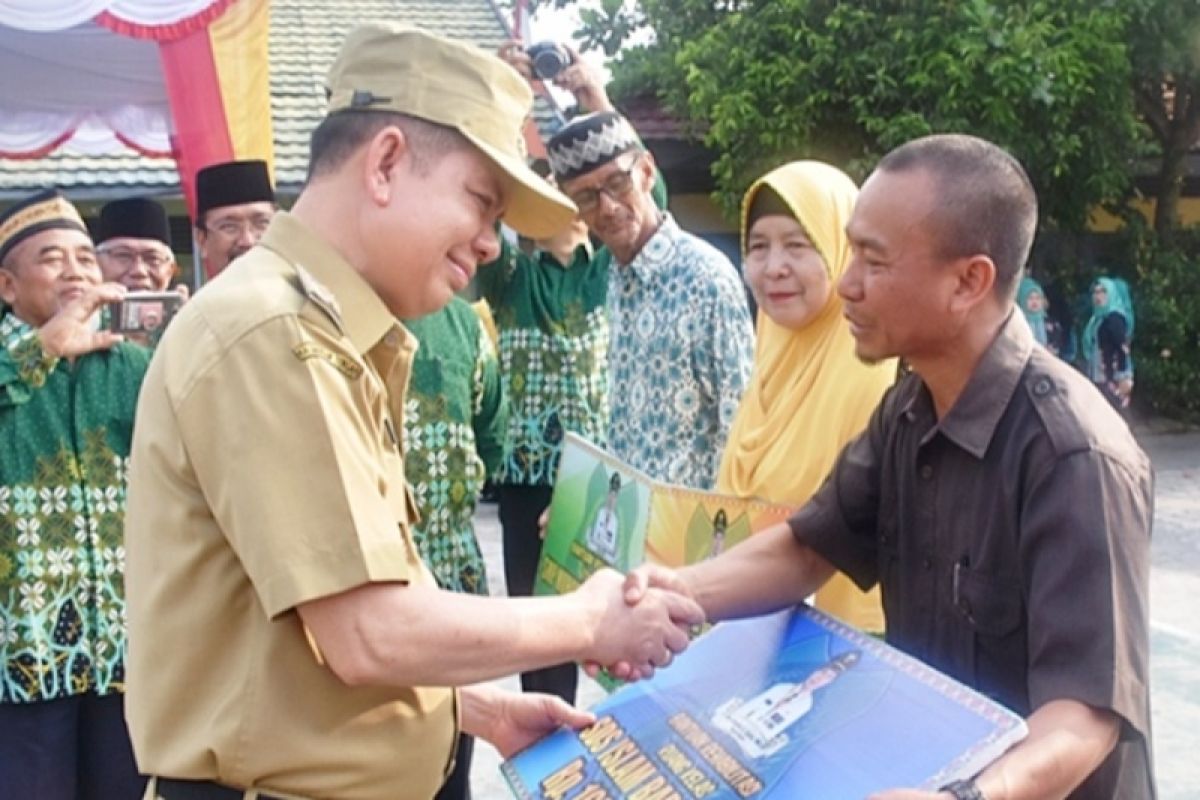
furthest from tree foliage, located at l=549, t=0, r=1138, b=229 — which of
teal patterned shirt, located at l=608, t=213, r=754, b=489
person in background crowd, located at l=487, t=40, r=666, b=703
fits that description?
teal patterned shirt, located at l=608, t=213, r=754, b=489

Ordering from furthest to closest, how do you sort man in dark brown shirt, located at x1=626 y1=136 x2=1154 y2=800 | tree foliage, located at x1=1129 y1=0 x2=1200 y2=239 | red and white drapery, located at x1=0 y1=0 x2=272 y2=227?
tree foliage, located at x1=1129 y1=0 x2=1200 y2=239 < red and white drapery, located at x1=0 y1=0 x2=272 y2=227 < man in dark brown shirt, located at x1=626 y1=136 x2=1154 y2=800

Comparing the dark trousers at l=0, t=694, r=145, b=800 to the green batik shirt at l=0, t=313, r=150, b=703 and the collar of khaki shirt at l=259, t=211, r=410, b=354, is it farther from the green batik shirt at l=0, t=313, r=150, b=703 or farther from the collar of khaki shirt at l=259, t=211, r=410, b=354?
the collar of khaki shirt at l=259, t=211, r=410, b=354

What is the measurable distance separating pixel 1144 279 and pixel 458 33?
341 inches

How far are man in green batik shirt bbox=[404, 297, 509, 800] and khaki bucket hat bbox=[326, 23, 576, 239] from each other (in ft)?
4.83

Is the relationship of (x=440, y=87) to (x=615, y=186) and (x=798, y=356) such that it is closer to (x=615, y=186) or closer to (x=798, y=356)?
(x=798, y=356)

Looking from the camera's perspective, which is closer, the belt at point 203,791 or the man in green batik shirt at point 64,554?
the belt at point 203,791

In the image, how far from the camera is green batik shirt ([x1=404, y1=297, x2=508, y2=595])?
3.19 m

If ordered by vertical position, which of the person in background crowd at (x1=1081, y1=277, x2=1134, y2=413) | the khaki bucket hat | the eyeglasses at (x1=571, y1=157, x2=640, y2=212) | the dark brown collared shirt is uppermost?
the khaki bucket hat

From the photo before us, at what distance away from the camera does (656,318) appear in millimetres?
3520

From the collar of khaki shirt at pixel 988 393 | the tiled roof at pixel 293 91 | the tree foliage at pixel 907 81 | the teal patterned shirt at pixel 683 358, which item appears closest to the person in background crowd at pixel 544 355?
the teal patterned shirt at pixel 683 358

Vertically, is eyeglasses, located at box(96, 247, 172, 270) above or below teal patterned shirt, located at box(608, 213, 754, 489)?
above

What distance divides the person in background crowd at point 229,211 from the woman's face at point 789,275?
1508 mm

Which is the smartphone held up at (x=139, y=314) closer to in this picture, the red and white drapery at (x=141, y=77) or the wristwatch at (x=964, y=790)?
the wristwatch at (x=964, y=790)

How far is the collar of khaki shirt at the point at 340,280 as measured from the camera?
163cm
